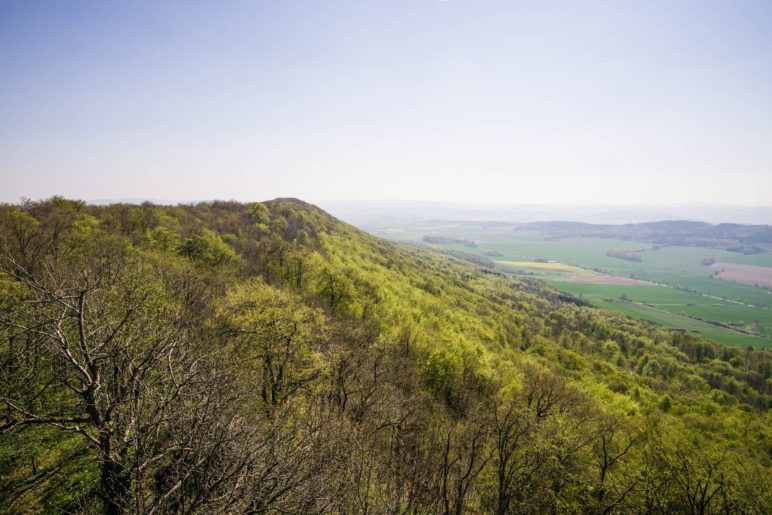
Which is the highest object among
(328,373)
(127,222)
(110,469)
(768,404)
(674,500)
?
(127,222)

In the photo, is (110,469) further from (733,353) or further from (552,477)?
(733,353)

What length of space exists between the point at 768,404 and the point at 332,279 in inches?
4854

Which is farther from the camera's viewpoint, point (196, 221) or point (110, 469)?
point (196, 221)

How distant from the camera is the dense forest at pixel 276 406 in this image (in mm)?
11508

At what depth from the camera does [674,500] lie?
23.4 meters

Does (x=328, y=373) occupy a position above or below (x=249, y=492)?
below

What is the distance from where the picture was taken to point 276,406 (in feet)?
80.9

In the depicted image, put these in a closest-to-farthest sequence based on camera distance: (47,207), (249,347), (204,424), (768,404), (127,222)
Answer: (204,424) → (249,347) → (47,207) → (127,222) → (768,404)

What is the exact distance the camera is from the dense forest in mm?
11508

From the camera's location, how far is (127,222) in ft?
194

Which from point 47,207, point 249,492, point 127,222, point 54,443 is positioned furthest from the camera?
point 127,222

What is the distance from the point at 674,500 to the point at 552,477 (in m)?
8.73

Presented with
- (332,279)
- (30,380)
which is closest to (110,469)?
(30,380)

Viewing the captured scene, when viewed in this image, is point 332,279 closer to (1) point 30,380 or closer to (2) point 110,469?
(1) point 30,380
